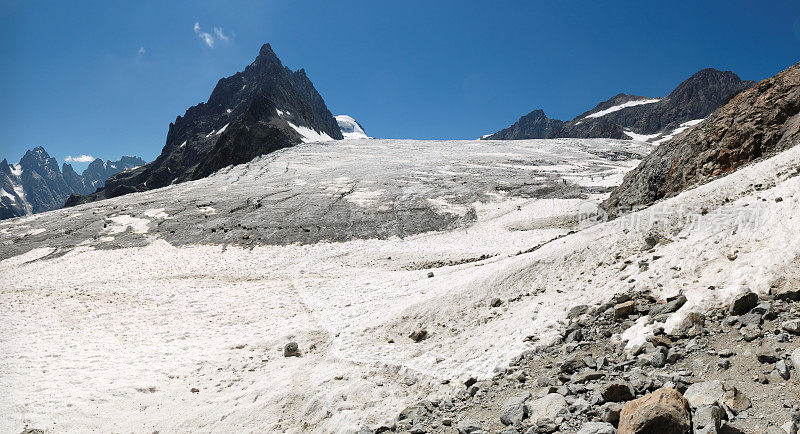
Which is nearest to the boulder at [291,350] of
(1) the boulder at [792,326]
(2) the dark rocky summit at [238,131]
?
(1) the boulder at [792,326]

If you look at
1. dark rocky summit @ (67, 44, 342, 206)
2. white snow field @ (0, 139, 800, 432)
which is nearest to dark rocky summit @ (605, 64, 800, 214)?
white snow field @ (0, 139, 800, 432)

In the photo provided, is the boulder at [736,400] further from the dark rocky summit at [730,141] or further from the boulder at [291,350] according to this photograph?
the dark rocky summit at [730,141]

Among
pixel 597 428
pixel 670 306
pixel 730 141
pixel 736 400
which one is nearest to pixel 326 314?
pixel 670 306

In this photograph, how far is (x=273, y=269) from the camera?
24406 millimetres

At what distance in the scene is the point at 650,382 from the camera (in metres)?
5.88

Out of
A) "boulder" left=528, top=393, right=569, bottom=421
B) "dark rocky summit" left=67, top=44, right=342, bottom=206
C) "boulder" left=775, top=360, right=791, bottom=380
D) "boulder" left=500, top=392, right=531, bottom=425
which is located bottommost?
"boulder" left=500, top=392, right=531, bottom=425

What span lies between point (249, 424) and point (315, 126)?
462 ft

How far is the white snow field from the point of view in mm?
8806

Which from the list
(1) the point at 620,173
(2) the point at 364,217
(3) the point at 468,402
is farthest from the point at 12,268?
(1) the point at 620,173

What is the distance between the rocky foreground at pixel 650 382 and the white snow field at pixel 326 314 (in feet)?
1.90

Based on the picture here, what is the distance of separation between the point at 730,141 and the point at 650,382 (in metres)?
19.4

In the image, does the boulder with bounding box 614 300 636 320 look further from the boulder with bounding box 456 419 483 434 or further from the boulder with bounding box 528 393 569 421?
the boulder with bounding box 456 419 483 434

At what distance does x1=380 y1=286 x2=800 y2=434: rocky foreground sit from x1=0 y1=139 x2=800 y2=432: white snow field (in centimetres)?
58

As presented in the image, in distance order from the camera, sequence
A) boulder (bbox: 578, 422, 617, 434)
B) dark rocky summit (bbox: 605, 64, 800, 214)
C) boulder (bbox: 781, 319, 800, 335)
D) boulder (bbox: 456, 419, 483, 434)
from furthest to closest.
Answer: dark rocky summit (bbox: 605, 64, 800, 214)
boulder (bbox: 456, 419, 483, 434)
boulder (bbox: 781, 319, 800, 335)
boulder (bbox: 578, 422, 617, 434)
